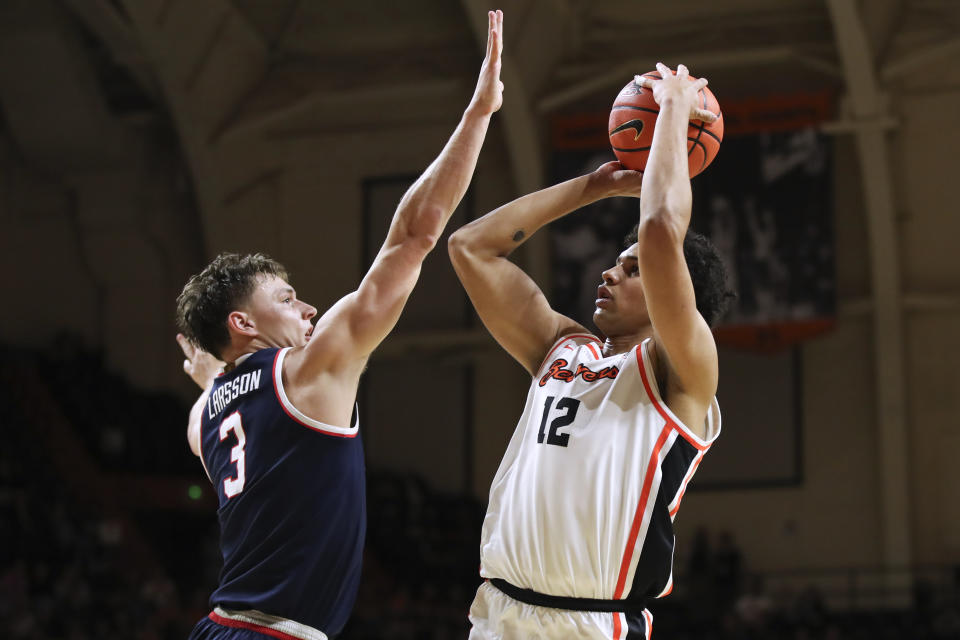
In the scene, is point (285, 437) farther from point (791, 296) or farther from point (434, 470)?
point (434, 470)

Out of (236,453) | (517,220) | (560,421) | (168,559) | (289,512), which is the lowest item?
(168,559)

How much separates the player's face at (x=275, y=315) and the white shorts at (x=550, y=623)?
1.12 m

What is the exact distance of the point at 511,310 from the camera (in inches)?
181

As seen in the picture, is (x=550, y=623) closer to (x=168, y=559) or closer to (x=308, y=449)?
(x=308, y=449)

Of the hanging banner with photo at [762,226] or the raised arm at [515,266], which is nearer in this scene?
the raised arm at [515,266]

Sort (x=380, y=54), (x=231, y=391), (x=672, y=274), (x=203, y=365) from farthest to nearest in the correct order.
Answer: (x=380, y=54) < (x=203, y=365) < (x=231, y=391) < (x=672, y=274)

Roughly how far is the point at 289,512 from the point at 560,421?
0.92 metres

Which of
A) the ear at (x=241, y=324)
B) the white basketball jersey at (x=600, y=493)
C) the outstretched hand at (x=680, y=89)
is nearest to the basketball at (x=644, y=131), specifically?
the outstretched hand at (x=680, y=89)

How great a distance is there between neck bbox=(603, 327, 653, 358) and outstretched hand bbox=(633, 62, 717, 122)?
0.77m

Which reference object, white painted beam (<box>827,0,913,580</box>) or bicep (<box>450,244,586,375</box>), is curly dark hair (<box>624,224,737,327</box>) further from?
white painted beam (<box>827,0,913,580</box>)

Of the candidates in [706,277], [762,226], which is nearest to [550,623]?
[706,277]

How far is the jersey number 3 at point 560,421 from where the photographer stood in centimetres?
411

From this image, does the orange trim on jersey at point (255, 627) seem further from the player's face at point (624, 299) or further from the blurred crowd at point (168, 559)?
the blurred crowd at point (168, 559)

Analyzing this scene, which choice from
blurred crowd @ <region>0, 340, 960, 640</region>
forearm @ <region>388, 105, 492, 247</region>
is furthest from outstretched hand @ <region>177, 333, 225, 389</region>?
blurred crowd @ <region>0, 340, 960, 640</region>
